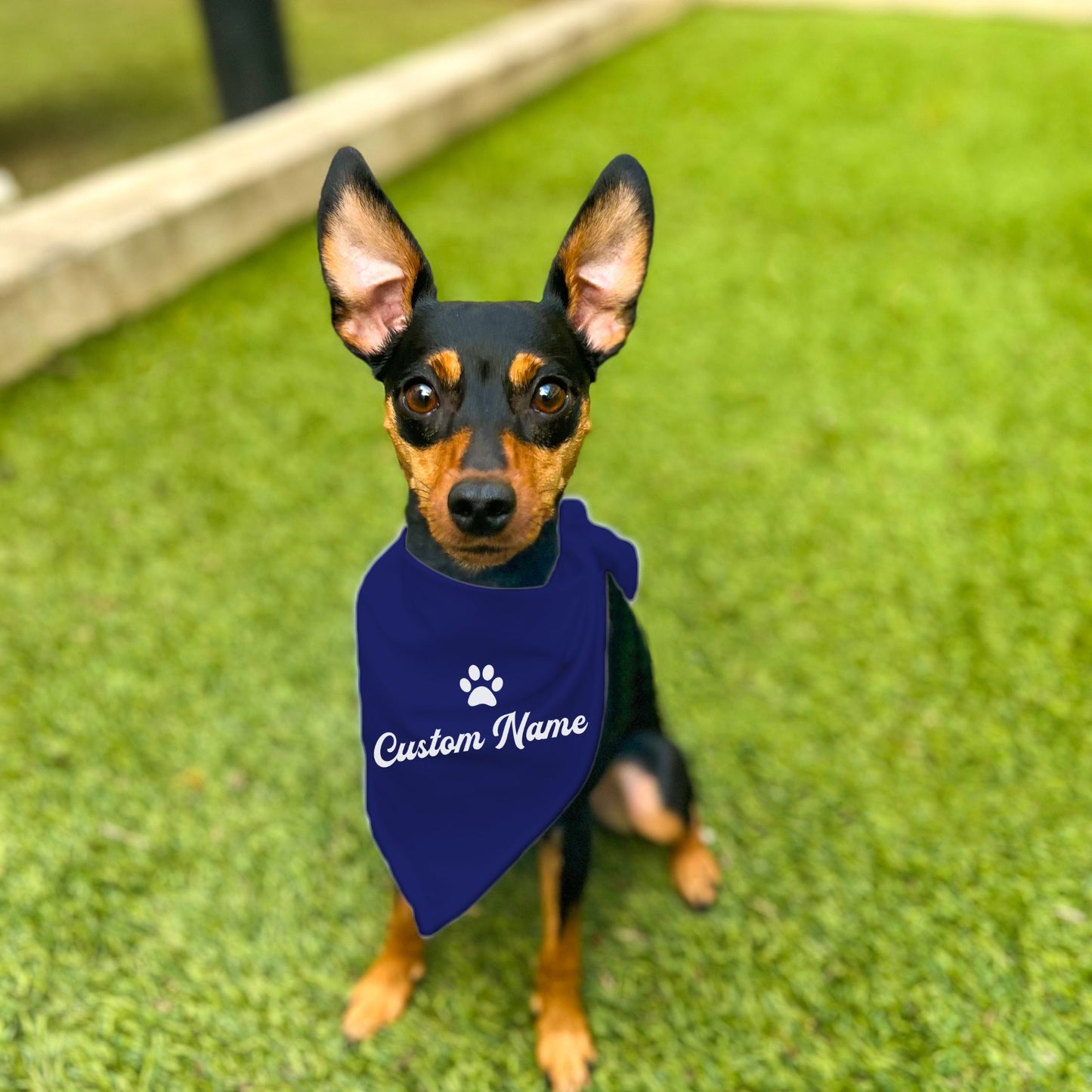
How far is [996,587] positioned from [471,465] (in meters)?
2.45

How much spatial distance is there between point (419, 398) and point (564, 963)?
1.32 m

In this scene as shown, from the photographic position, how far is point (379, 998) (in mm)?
2143

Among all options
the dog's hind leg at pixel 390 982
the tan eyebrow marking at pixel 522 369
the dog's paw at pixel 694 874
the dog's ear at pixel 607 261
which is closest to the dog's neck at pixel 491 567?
the tan eyebrow marking at pixel 522 369

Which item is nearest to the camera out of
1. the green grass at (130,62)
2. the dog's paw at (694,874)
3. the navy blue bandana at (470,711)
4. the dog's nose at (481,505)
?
Answer: the dog's nose at (481,505)

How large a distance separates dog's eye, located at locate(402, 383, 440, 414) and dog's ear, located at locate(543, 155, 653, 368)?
0.31 metres

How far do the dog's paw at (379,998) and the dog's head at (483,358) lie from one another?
44.6 inches

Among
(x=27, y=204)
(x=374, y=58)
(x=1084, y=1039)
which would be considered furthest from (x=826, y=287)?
(x=374, y=58)

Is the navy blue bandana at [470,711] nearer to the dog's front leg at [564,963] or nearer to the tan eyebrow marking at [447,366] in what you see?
the dog's front leg at [564,963]

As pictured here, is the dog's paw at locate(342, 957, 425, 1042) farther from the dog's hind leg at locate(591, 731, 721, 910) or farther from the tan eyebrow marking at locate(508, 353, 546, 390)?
the tan eyebrow marking at locate(508, 353, 546, 390)

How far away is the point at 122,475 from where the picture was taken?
3.66 m

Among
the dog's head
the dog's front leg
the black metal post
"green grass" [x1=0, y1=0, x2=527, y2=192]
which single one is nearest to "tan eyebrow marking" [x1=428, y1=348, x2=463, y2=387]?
the dog's head

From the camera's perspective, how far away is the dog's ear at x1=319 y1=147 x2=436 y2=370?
1621 mm

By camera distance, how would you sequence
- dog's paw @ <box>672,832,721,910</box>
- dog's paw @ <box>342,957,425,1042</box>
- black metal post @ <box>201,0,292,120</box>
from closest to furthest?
dog's paw @ <box>342,957,425,1042</box> < dog's paw @ <box>672,832,721,910</box> < black metal post @ <box>201,0,292,120</box>

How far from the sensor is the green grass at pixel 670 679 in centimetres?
213
